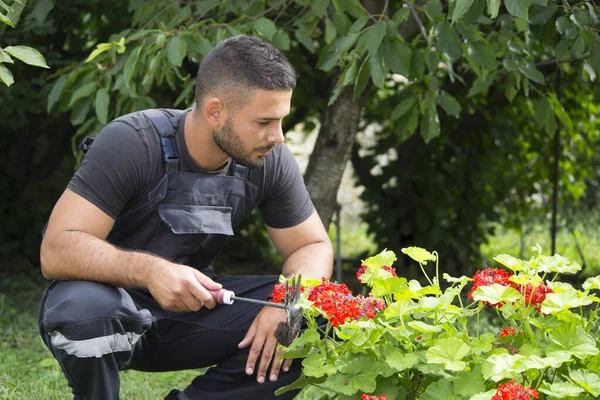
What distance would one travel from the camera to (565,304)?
187cm

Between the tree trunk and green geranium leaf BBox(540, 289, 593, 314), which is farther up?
green geranium leaf BBox(540, 289, 593, 314)

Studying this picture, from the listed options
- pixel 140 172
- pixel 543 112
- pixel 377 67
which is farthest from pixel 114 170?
pixel 543 112

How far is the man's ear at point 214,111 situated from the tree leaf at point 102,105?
2.53 ft

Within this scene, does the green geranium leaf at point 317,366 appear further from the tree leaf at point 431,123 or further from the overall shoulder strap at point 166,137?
the tree leaf at point 431,123

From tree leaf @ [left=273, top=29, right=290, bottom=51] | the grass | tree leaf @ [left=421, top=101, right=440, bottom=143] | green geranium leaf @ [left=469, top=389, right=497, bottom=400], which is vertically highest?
tree leaf @ [left=273, top=29, right=290, bottom=51]

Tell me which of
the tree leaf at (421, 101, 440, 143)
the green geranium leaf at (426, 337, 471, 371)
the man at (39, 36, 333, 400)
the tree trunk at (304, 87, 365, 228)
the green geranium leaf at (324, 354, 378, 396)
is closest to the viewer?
the green geranium leaf at (426, 337, 471, 371)

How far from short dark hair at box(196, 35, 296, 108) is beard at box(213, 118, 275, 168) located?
8 cm

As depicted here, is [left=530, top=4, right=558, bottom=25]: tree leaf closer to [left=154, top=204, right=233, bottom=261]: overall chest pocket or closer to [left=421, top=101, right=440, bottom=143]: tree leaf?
[left=421, top=101, right=440, bottom=143]: tree leaf

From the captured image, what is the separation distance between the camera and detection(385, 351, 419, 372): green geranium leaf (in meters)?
1.89

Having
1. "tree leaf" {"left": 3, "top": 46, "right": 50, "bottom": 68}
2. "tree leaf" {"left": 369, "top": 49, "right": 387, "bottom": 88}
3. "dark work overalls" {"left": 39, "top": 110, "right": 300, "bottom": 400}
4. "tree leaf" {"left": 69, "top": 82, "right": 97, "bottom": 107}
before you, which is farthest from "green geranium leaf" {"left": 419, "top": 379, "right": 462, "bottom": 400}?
"tree leaf" {"left": 69, "top": 82, "right": 97, "bottom": 107}

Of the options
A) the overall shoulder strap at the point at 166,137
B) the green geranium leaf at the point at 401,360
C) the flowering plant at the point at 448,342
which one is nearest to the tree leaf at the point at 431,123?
the overall shoulder strap at the point at 166,137

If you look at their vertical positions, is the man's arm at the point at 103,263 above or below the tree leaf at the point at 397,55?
below

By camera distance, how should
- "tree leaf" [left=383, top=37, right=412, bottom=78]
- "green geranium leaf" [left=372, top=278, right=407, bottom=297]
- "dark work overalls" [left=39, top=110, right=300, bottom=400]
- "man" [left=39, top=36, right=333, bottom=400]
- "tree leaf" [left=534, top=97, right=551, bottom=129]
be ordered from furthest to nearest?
"tree leaf" [left=534, top=97, right=551, bottom=129]
"tree leaf" [left=383, top=37, right=412, bottom=78]
"dark work overalls" [left=39, top=110, right=300, bottom=400]
"man" [left=39, top=36, right=333, bottom=400]
"green geranium leaf" [left=372, top=278, right=407, bottom=297]

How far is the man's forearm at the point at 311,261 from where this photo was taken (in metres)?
2.69
